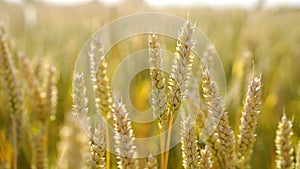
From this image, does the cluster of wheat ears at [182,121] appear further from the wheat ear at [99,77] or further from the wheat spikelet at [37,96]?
the wheat spikelet at [37,96]

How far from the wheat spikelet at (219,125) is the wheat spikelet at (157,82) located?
0.23ft

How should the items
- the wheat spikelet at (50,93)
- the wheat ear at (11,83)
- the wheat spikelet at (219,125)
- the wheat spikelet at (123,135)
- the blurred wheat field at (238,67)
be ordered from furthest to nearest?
the blurred wheat field at (238,67), the wheat spikelet at (50,93), the wheat ear at (11,83), the wheat spikelet at (219,125), the wheat spikelet at (123,135)

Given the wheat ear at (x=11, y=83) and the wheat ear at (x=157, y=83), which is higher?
the wheat ear at (x=11, y=83)

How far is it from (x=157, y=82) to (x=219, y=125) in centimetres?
15

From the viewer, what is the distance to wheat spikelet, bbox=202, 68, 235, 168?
712 mm

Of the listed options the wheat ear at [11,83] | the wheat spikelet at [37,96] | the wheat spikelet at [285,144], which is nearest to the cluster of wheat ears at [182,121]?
the wheat spikelet at [285,144]

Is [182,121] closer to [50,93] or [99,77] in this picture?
[99,77]

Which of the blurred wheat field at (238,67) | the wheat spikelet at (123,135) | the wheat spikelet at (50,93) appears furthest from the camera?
the blurred wheat field at (238,67)

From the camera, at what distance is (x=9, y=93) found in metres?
0.96

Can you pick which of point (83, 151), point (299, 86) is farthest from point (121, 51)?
point (83, 151)

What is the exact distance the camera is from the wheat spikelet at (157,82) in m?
0.69

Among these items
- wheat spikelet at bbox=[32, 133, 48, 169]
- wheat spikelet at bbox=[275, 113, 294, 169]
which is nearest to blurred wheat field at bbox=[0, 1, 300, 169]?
wheat spikelet at bbox=[32, 133, 48, 169]

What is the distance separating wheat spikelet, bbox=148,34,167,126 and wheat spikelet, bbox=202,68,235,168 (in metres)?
0.07

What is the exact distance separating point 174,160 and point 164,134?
0.64 metres
